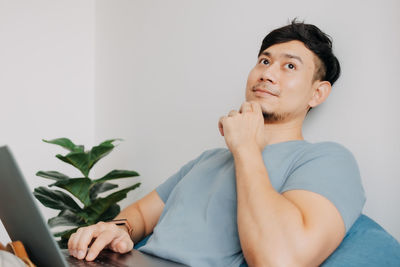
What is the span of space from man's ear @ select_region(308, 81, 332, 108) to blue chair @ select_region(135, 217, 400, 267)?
477mm

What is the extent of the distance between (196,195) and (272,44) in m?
0.61

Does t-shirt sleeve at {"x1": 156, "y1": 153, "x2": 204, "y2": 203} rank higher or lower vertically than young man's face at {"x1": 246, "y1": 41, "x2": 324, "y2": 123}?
lower

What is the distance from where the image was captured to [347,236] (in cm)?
108

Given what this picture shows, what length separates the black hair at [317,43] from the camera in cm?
141

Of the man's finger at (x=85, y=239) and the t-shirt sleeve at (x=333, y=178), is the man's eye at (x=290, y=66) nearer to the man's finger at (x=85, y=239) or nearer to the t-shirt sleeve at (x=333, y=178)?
the t-shirt sleeve at (x=333, y=178)

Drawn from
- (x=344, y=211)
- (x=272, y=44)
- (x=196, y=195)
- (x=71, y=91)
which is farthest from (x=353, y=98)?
(x=71, y=91)

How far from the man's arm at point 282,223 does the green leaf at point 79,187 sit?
105 centimetres

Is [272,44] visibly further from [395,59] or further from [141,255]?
[141,255]

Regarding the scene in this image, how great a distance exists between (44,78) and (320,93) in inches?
73.9

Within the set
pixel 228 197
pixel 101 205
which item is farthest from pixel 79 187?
pixel 228 197

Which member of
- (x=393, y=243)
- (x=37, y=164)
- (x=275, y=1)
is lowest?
(x=37, y=164)

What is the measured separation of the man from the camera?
98 cm

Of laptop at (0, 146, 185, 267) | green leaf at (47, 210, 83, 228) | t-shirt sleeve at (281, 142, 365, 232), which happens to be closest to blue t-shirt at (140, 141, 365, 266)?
t-shirt sleeve at (281, 142, 365, 232)

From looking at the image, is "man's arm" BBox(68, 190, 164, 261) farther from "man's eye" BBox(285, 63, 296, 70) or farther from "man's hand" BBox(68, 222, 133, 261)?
"man's eye" BBox(285, 63, 296, 70)
